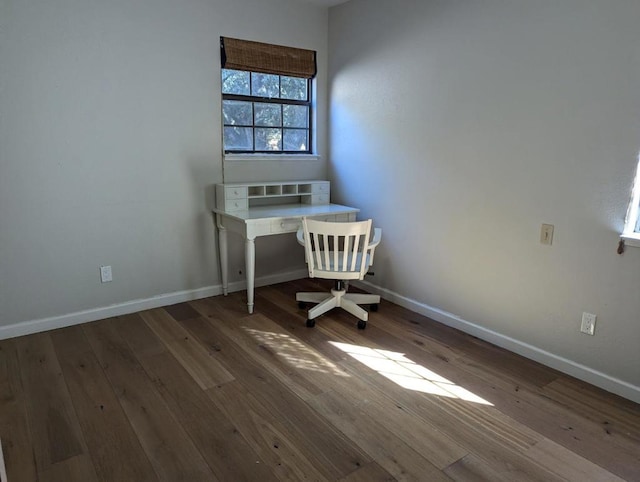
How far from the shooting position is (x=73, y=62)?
Answer: 113 inches

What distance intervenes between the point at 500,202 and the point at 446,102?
0.78 metres

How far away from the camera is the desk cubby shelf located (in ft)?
11.4

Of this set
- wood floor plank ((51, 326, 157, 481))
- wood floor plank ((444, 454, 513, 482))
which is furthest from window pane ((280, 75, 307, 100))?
wood floor plank ((444, 454, 513, 482))

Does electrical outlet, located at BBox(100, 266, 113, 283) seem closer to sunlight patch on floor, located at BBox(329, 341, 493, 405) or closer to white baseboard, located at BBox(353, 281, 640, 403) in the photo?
sunlight patch on floor, located at BBox(329, 341, 493, 405)

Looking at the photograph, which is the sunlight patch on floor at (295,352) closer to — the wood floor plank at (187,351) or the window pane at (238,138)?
the wood floor plank at (187,351)

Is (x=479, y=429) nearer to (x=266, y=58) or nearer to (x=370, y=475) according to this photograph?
(x=370, y=475)

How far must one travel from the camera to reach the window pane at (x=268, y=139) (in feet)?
12.6

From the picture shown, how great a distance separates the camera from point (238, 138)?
Result: 372 centimetres

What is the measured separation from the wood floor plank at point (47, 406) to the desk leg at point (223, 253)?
4.29 ft

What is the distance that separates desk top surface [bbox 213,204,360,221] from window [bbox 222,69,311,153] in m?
0.54

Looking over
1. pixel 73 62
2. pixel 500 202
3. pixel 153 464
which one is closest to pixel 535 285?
pixel 500 202

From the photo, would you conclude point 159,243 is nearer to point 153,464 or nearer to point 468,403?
point 153,464

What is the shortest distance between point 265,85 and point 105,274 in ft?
6.48

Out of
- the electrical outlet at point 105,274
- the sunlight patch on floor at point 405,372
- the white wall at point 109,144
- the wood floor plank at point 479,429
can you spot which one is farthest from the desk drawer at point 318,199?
the wood floor plank at point 479,429
